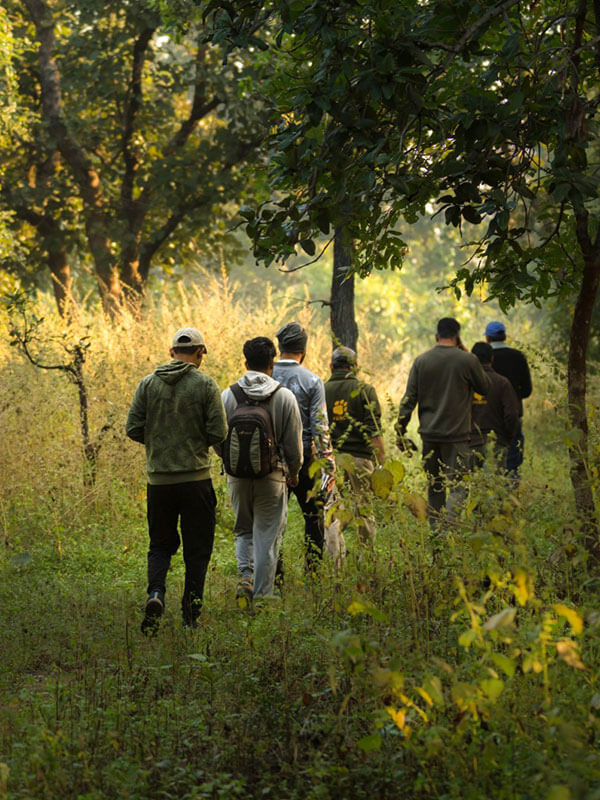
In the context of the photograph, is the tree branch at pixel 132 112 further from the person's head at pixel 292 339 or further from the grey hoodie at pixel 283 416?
the grey hoodie at pixel 283 416

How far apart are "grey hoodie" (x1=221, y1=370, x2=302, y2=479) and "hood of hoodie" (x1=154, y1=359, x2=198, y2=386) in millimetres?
408

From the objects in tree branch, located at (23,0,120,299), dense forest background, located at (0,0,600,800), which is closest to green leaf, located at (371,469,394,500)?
Result: dense forest background, located at (0,0,600,800)

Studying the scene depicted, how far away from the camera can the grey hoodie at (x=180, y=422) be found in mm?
6488

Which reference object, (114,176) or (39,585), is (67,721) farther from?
(114,176)

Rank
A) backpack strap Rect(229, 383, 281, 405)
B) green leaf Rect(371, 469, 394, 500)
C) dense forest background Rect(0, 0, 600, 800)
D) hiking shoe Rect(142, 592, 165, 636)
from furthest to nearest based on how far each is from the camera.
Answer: backpack strap Rect(229, 383, 281, 405), hiking shoe Rect(142, 592, 165, 636), green leaf Rect(371, 469, 394, 500), dense forest background Rect(0, 0, 600, 800)

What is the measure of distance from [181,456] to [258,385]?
29.2 inches

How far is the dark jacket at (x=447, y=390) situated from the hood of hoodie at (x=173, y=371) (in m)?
2.40

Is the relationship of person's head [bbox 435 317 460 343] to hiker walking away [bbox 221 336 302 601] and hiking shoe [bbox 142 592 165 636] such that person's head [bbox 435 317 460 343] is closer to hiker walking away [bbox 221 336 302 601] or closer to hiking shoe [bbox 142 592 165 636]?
hiker walking away [bbox 221 336 302 601]

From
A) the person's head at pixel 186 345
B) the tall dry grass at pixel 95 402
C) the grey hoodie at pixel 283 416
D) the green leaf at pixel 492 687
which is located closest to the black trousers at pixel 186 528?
the grey hoodie at pixel 283 416

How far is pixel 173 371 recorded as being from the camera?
6.54 meters

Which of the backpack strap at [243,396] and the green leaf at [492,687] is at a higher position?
the backpack strap at [243,396]

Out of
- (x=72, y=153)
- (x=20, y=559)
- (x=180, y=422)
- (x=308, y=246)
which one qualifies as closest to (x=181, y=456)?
(x=180, y=422)

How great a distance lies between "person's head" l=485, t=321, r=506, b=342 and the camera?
33.3 ft

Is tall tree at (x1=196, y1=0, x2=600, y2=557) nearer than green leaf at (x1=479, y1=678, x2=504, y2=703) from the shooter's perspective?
No
